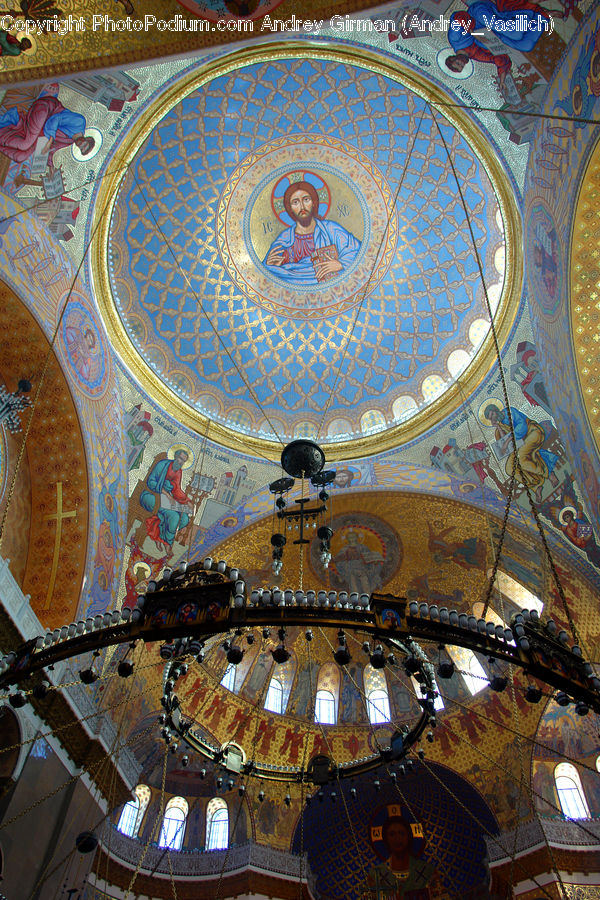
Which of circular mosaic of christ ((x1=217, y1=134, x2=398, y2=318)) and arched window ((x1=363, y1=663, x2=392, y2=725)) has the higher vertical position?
circular mosaic of christ ((x1=217, y1=134, x2=398, y2=318))

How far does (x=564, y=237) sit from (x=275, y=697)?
983cm

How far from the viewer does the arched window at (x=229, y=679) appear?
12516 mm

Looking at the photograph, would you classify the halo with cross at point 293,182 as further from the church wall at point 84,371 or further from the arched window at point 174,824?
the arched window at point 174,824

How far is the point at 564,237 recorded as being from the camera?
8469 millimetres

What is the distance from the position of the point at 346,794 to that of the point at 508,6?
1280 centimetres

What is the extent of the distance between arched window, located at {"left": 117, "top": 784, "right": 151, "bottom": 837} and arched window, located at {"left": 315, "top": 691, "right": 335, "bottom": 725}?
11.6 ft

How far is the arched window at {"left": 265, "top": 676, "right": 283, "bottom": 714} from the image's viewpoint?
42.2 feet

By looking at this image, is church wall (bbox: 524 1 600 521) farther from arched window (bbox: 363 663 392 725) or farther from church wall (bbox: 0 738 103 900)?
church wall (bbox: 0 738 103 900)

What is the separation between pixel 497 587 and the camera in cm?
1211

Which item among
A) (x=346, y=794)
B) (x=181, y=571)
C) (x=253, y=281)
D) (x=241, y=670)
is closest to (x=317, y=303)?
(x=253, y=281)

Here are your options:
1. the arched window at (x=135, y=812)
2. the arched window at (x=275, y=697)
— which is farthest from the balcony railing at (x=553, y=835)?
the arched window at (x=135, y=812)

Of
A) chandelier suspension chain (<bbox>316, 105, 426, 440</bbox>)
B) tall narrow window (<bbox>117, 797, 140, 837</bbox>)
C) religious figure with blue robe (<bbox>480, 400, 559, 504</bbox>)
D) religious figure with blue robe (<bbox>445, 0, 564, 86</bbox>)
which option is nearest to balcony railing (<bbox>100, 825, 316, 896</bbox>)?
tall narrow window (<bbox>117, 797, 140, 837</bbox>)

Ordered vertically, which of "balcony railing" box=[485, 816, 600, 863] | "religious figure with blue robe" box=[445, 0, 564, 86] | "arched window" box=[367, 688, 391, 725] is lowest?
"balcony railing" box=[485, 816, 600, 863]

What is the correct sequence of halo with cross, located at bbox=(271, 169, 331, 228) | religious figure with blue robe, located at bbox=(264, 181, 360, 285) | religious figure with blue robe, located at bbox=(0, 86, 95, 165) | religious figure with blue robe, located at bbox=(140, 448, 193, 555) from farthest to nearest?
religious figure with blue robe, located at bbox=(264, 181, 360, 285), halo with cross, located at bbox=(271, 169, 331, 228), religious figure with blue robe, located at bbox=(140, 448, 193, 555), religious figure with blue robe, located at bbox=(0, 86, 95, 165)
